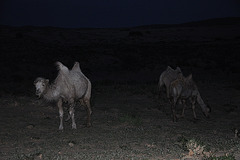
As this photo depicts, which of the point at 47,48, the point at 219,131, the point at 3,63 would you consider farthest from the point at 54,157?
the point at 47,48

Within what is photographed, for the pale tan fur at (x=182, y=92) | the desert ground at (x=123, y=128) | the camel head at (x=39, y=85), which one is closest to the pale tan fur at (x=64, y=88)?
the camel head at (x=39, y=85)

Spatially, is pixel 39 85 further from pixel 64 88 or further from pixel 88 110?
pixel 88 110

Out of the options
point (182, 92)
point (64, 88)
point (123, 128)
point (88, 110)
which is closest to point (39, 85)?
point (64, 88)

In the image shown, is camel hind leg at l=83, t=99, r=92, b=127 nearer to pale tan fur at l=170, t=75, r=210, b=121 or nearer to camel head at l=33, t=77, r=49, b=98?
camel head at l=33, t=77, r=49, b=98

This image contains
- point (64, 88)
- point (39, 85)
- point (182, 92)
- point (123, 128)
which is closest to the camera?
point (39, 85)

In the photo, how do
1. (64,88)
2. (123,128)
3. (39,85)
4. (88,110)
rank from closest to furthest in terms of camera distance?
(39,85) < (64,88) < (123,128) < (88,110)

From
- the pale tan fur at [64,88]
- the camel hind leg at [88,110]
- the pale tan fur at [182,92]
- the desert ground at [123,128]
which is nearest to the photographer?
the desert ground at [123,128]

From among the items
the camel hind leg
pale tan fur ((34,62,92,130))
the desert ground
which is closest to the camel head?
pale tan fur ((34,62,92,130))

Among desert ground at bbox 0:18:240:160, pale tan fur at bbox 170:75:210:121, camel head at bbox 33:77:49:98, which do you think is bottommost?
desert ground at bbox 0:18:240:160

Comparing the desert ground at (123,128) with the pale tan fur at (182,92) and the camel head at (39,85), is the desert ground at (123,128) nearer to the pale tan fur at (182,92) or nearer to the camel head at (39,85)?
the pale tan fur at (182,92)

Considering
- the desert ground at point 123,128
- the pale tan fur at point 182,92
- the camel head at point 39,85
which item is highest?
the camel head at point 39,85

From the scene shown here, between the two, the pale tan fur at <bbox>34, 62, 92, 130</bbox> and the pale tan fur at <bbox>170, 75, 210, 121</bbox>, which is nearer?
the pale tan fur at <bbox>34, 62, 92, 130</bbox>

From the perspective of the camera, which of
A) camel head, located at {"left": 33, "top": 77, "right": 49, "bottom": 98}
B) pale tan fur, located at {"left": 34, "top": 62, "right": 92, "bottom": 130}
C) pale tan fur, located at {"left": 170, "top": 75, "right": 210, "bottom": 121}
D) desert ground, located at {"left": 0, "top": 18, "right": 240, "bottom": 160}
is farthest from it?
pale tan fur, located at {"left": 170, "top": 75, "right": 210, "bottom": 121}

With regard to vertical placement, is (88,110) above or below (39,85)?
below
